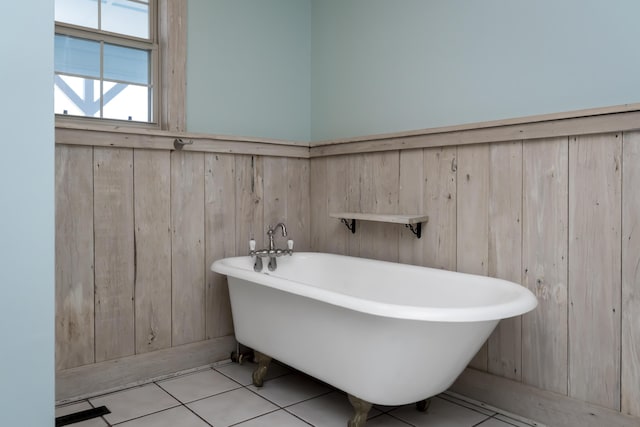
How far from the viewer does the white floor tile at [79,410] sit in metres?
2.00

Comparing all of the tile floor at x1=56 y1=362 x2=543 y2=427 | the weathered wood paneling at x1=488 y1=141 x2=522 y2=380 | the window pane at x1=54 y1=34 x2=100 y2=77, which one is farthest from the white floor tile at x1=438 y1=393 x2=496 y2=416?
the window pane at x1=54 y1=34 x2=100 y2=77

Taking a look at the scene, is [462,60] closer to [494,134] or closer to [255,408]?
[494,134]

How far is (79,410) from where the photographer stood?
215cm

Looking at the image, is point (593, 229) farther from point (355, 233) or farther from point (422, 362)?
point (355, 233)

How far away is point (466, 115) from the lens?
2363 mm

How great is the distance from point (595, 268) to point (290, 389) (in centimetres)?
150

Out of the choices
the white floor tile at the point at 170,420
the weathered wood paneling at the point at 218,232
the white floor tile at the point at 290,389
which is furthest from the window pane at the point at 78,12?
the white floor tile at the point at 290,389

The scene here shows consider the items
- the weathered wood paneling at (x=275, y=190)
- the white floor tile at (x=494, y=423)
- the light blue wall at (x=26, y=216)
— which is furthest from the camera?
the weathered wood paneling at (x=275, y=190)

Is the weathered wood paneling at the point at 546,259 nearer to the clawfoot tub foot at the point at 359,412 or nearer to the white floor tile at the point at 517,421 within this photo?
the white floor tile at the point at 517,421

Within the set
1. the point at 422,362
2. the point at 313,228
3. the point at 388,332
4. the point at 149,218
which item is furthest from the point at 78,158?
the point at 422,362

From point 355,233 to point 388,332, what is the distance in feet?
4.09

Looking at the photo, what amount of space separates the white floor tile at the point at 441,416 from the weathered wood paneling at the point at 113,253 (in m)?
1.44

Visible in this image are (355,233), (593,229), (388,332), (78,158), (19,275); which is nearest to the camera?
(19,275)

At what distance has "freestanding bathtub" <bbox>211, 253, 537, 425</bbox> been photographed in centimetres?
165
